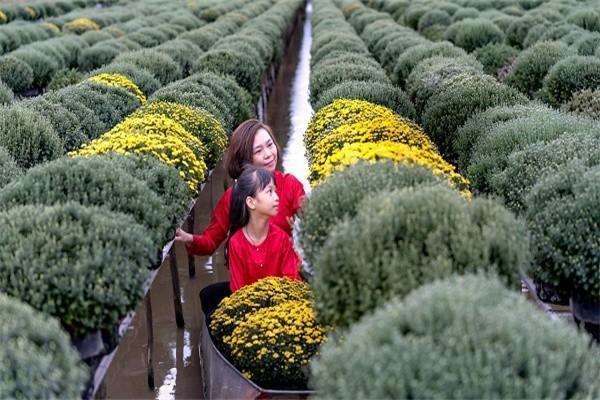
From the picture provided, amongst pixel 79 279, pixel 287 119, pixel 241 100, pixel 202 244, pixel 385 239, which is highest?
pixel 385 239

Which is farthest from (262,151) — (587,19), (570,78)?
(587,19)

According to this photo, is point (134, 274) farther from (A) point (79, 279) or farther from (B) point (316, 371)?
(B) point (316, 371)

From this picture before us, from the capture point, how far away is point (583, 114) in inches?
386

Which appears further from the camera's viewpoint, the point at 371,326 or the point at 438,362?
the point at 371,326

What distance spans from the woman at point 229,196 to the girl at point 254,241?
170 millimetres

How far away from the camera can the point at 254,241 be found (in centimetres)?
645

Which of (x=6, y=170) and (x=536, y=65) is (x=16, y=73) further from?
(x=6, y=170)

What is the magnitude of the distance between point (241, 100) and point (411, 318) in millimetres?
8947

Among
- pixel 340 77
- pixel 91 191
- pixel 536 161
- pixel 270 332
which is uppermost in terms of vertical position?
pixel 91 191

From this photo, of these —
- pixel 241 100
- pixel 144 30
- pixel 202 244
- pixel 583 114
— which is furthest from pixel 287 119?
pixel 202 244

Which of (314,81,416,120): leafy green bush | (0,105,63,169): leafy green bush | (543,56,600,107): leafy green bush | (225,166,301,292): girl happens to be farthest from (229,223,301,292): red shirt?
(543,56,600,107): leafy green bush

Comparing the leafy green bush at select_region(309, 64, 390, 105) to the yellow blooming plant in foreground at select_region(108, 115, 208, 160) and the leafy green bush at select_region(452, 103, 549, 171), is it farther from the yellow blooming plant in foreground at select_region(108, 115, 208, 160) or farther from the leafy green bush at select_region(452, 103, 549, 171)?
the yellow blooming plant in foreground at select_region(108, 115, 208, 160)

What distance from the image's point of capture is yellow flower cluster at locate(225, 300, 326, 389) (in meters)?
5.26

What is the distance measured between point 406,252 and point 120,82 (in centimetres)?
828
